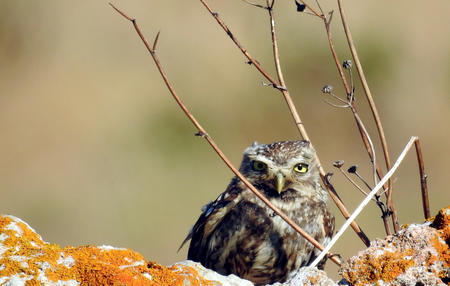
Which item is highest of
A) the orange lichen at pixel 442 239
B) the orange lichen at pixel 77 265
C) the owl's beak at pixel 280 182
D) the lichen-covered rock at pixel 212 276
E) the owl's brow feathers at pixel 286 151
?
the owl's brow feathers at pixel 286 151

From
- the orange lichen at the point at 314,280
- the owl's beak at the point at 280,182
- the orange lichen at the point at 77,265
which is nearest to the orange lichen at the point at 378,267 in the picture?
the orange lichen at the point at 314,280

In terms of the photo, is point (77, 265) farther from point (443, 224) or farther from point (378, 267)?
point (443, 224)

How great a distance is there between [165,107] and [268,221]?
7614 mm

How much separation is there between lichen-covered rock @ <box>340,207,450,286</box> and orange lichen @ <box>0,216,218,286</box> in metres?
0.57

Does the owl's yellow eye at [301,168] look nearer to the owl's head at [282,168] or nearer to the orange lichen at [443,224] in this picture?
the owl's head at [282,168]

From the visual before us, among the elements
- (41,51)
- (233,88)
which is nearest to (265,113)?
(233,88)

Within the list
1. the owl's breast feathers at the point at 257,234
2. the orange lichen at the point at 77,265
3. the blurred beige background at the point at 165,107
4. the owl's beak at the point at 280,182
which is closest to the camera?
the orange lichen at the point at 77,265

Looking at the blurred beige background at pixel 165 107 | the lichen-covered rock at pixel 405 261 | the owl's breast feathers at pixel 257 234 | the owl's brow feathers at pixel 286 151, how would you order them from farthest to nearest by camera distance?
the blurred beige background at pixel 165 107 → the owl's brow feathers at pixel 286 151 → the owl's breast feathers at pixel 257 234 → the lichen-covered rock at pixel 405 261

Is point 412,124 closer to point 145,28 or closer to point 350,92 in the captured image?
point 145,28

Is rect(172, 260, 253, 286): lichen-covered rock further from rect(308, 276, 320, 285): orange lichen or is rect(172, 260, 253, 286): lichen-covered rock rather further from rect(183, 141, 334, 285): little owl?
rect(183, 141, 334, 285): little owl

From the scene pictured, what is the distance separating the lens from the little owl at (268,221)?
4527mm

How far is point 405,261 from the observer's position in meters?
2.88

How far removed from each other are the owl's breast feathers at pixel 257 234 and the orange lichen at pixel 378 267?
159 centimetres

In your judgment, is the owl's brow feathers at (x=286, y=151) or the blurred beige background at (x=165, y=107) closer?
the owl's brow feathers at (x=286, y=151)
